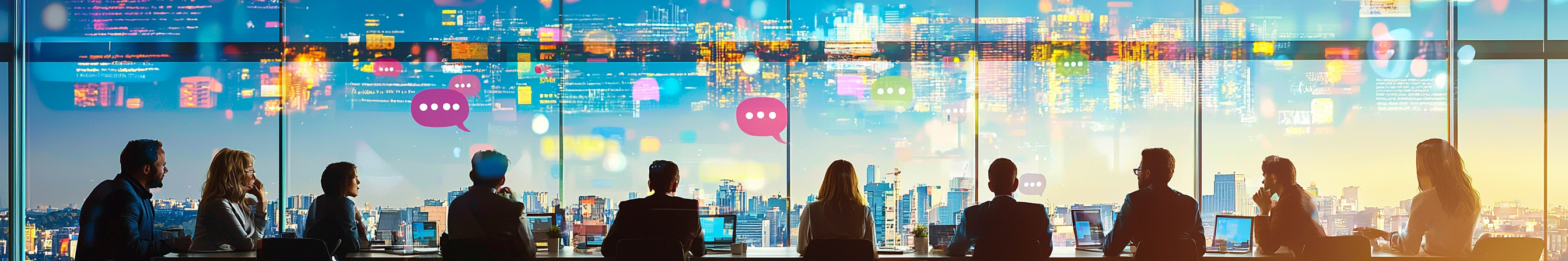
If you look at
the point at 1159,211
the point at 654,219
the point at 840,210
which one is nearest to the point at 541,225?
the point at 654,219

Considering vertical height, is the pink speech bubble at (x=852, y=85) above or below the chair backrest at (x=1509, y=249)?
above

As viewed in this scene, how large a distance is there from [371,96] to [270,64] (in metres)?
0.69

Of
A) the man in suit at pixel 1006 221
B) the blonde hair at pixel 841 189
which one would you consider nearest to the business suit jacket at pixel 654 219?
the blonde hair at pixel 841 189

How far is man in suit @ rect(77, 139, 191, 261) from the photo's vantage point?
364 cm

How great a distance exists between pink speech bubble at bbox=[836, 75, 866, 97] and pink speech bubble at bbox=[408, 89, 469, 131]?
2.50 m

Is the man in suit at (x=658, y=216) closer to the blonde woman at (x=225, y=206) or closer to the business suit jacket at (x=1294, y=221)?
the blonde woman at (x=225, y=206)

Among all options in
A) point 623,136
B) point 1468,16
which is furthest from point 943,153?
point 1468,16

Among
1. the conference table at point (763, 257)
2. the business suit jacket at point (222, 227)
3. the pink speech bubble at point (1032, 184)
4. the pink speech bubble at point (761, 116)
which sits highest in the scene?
the pink speech bubble at point (761, 116)

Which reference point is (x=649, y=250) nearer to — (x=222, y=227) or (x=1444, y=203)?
(x=222, y=227)

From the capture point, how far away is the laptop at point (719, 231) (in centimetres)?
475

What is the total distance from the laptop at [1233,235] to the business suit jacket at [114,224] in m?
5.23

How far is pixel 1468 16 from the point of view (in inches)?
223

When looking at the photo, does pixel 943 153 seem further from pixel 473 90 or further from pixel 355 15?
pixel 355 15

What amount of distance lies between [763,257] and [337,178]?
2.18m
